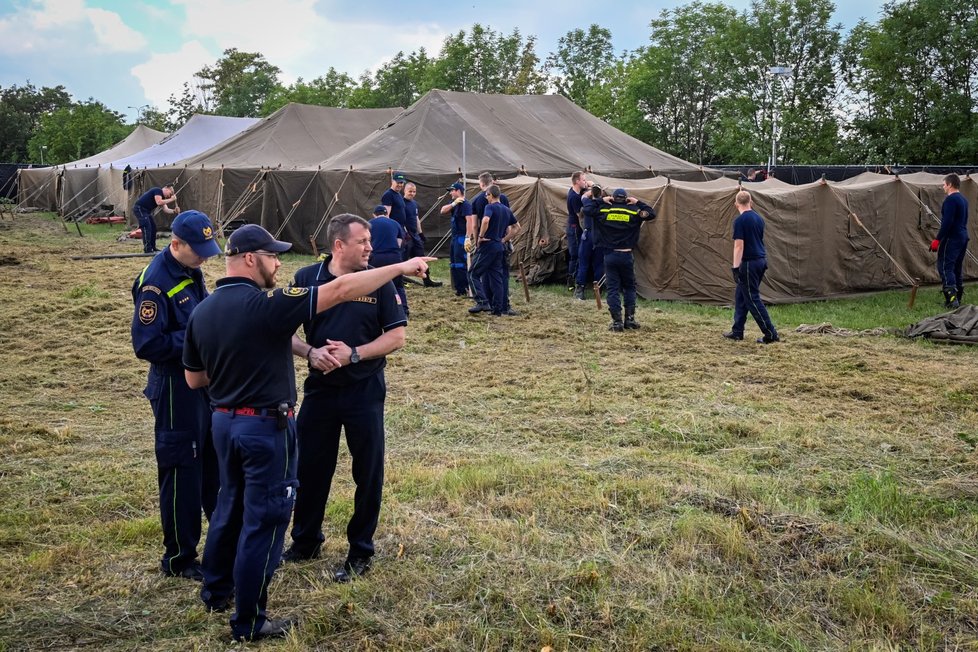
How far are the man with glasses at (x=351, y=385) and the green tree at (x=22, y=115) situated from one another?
189 ft

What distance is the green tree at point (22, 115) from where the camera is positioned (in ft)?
204

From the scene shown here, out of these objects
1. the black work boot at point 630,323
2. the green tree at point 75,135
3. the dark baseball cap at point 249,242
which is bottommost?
the black work boot at point 630,323

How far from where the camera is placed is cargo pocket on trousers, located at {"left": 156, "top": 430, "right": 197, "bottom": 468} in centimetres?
407

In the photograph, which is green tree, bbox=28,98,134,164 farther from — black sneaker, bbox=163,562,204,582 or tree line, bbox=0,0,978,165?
black sneaker, bbox=163,562,204,582

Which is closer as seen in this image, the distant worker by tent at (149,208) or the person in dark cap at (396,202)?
the person in dark cap at (396,202)

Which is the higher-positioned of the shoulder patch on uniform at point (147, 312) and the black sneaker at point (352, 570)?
the shoulder patch on uniform at point (147, 312)

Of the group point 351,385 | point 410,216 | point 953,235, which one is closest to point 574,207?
point 410,216

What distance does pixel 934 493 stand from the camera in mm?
5098

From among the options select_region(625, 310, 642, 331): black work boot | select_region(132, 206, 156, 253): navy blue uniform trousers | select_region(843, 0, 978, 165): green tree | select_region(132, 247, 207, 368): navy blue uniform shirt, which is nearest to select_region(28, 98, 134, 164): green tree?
select_region(132, 206, 156, 253): navy blue uniform trousers

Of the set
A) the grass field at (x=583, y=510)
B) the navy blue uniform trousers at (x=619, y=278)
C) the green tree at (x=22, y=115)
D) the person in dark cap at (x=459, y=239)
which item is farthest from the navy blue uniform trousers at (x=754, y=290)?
the green tree at (x=22, y=115)

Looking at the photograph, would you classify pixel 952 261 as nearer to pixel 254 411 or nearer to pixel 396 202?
pixel 396 202

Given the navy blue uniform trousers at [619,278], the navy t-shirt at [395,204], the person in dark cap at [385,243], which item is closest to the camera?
the person in dark cap at [385,243]

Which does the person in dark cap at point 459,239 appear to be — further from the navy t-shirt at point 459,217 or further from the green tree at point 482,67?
the green tree at point 482,67

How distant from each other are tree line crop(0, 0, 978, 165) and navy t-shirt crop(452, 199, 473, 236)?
698 inches
